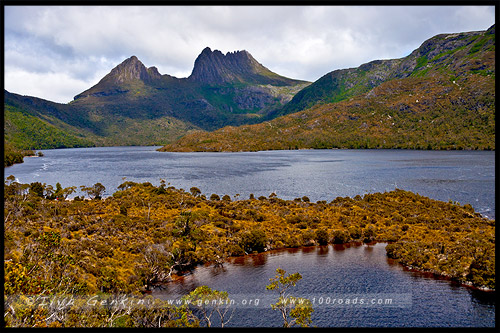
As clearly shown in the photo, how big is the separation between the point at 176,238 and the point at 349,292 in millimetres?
22960

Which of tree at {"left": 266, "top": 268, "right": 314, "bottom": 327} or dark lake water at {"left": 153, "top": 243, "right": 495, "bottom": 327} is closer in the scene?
tree at {"left": 266, "top": 268, "right": 314, "bottom": 327}

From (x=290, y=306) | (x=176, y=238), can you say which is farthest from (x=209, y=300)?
(x=176, y=238)

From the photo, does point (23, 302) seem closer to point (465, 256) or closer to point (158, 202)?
point (465, 256)

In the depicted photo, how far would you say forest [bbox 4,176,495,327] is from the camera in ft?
56.6

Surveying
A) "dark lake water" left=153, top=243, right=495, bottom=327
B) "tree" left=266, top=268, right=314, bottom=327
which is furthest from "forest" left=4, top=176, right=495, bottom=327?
"tree" left=266, top=268, right=314, bottom=327

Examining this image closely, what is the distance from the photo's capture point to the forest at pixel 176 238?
17.3 m

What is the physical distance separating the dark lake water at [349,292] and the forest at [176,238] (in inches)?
98.8

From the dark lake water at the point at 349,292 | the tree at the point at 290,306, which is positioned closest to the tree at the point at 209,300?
the dark lake water at the point at 349,292

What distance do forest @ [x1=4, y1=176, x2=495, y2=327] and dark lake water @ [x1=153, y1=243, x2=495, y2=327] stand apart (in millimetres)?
2510

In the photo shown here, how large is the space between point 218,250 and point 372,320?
68.5 ft

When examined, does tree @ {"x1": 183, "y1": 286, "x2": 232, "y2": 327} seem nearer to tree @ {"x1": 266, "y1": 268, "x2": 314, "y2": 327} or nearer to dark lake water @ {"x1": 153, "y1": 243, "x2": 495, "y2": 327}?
dark lake water @ {"x1": 153, "y1": 243, "x2": 495, "y2": 327}

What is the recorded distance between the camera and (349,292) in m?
25.5

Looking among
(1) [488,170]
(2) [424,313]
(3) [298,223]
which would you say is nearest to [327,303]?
(2) [424,313]

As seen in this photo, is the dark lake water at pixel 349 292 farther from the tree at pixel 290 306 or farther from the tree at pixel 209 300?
the tree at pixel 290 306
